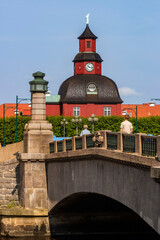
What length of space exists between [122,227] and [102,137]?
10139 millimetres

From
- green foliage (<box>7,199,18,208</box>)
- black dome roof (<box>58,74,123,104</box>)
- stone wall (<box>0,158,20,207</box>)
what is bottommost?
green foliage (<box>7,199,18,208</box>)

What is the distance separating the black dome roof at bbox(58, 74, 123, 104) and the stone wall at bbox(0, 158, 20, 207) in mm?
56789

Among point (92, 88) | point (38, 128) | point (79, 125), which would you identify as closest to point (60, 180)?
point (38, 128)

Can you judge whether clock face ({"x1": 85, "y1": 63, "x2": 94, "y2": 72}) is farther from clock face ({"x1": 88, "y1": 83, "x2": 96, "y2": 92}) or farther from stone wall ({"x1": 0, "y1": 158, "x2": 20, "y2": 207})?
stone wall ({"x1": 0, "y1": 158, "x2": 20, "y2": 207})

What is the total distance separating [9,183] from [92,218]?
5.69m

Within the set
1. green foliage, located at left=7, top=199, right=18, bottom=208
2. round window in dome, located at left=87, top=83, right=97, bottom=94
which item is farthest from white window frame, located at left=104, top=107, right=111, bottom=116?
green foliage, located at left=7, top=199, right=18, bottom=208

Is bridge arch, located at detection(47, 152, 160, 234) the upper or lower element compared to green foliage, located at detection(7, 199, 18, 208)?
upper

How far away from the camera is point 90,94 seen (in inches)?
3711

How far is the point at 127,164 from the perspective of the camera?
67.9 ft

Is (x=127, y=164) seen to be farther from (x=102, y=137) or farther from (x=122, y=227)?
(x=122, y=227)

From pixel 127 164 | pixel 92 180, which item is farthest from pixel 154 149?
pixel 92 180

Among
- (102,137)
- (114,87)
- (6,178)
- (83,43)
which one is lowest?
(6,178)

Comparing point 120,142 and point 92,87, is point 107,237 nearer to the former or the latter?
point 120,142

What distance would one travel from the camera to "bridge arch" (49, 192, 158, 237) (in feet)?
104
